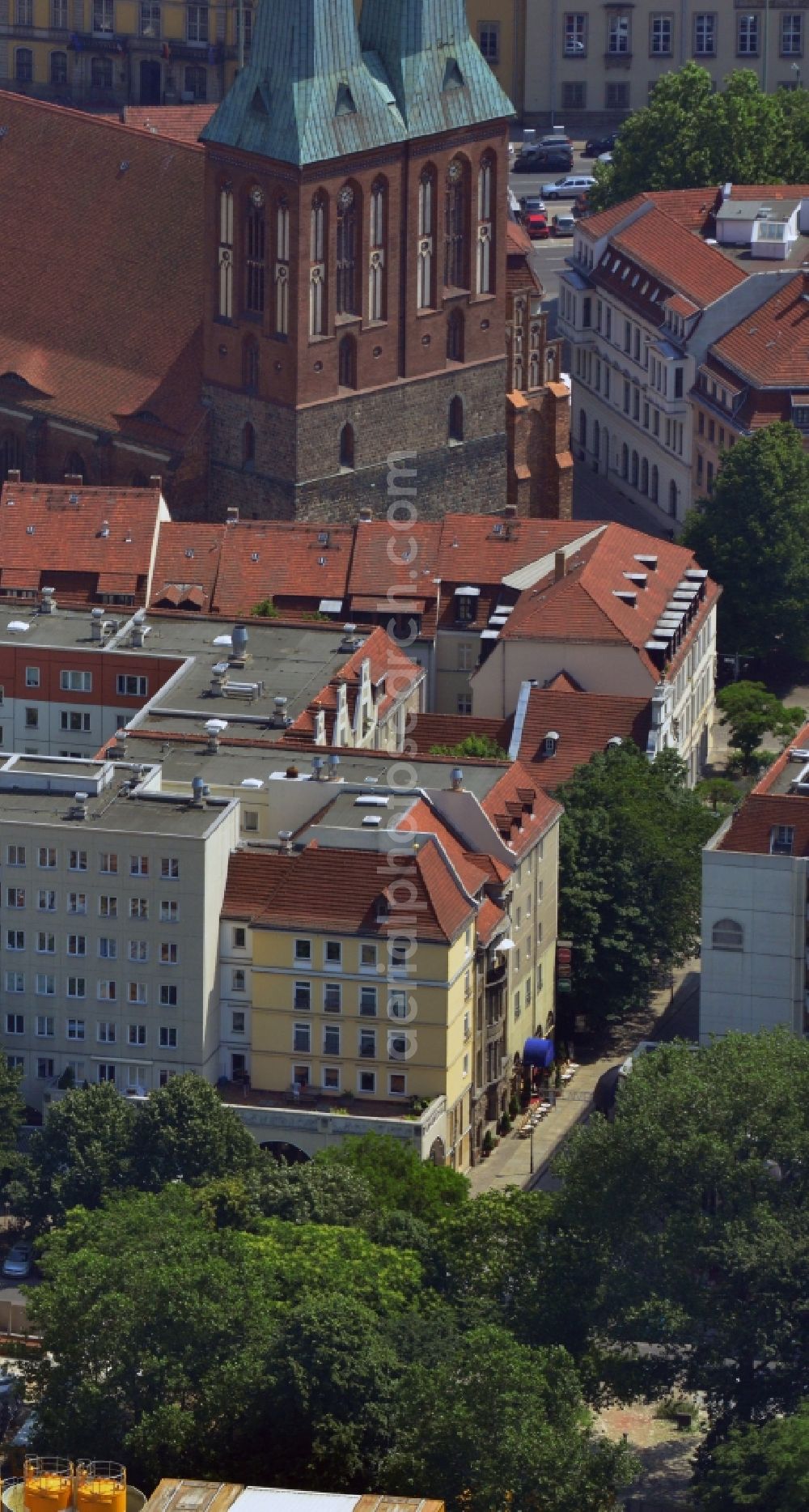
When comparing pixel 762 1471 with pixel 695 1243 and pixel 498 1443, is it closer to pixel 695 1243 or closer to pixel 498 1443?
pixel 498 1443

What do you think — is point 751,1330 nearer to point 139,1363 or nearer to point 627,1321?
point 627,1321

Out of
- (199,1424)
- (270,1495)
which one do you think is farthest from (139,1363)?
(270,1495)

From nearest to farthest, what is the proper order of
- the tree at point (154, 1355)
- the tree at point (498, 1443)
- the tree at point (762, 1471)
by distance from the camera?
the tree at point (498, 1443) < the tree at point (762, 1471) < the tree at point (154, 1355)

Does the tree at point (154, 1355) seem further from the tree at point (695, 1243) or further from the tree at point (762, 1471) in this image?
the tree at point (762, 1471)

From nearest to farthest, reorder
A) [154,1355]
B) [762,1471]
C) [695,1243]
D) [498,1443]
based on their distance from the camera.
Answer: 1. [498,1443]
2. [762,1471]
3. [154,1355]
4. [695,1243]

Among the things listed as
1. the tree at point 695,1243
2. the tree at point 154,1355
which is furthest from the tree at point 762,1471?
the tree at point 154,1355

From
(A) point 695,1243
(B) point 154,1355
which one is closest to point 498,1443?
(B) point 154,1355
